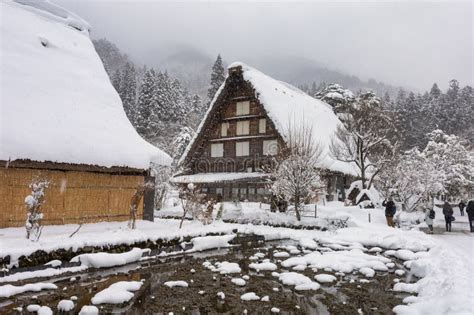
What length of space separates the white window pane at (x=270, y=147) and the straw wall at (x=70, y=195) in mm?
12824

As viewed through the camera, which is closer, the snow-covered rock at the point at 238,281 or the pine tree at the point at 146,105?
the snow-covered rock at the point at 238,281

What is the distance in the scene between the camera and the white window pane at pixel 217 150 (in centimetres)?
2945

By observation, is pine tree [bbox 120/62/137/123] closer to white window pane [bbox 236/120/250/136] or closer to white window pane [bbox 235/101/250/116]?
white window pane [bbox 235/101/250/116]

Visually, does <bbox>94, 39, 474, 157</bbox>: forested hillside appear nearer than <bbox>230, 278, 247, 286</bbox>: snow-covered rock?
No

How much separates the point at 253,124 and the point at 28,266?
839 inches

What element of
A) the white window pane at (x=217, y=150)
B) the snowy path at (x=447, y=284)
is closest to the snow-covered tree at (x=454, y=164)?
the white window pane at (x=217, y=150)

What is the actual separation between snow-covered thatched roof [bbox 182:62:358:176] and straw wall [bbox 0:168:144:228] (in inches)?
474

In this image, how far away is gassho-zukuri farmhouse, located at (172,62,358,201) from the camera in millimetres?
26312

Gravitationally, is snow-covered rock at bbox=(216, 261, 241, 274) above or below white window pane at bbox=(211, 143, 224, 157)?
below

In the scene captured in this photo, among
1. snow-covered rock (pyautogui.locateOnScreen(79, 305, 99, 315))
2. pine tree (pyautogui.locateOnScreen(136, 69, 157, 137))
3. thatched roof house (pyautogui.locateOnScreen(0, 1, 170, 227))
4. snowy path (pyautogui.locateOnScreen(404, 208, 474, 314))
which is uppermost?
pine tree (pyautogui.locateOnScreen(136, 69, 157, 137))

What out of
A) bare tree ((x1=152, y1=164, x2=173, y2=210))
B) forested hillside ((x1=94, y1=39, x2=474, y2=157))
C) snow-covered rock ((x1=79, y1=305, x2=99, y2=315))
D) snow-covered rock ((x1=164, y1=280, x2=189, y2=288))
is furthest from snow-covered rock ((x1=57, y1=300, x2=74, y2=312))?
forested hillside ((x1=94, y1=39, x2=474, y2=157))

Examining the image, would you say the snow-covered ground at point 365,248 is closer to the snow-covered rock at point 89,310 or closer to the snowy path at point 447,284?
the snowy path at point 447,284

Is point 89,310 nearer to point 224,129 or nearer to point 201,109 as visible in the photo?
point 224,129

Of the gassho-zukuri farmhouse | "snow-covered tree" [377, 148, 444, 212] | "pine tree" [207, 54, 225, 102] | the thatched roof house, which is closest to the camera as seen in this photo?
the thatched roof house
